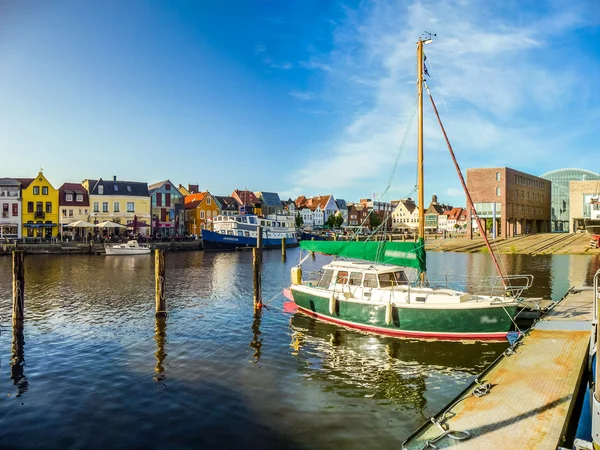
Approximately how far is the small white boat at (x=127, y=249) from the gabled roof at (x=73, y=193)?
17.6 meters

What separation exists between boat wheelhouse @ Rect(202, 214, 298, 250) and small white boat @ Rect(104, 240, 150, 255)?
11.7m

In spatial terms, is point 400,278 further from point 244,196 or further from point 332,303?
point 244,196

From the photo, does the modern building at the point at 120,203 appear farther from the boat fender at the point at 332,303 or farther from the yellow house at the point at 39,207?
the boat fender at the point at 332,303

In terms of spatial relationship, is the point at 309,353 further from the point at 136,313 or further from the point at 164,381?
the point at 136,313

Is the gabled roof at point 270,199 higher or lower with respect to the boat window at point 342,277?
higher

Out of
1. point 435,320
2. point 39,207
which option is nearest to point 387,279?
point 435,320

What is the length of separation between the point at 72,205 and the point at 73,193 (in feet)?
7.59

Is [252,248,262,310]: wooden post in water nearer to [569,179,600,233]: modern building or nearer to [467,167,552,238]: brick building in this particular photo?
[467,167,552,238]: brick building

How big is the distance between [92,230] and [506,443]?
8155 centimetres

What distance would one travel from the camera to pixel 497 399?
9805 mm

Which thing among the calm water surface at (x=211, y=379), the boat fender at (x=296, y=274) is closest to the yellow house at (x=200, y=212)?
the calm water surface at (x=211, y=379)

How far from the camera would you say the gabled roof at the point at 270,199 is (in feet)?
419

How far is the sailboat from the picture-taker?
17.1 m

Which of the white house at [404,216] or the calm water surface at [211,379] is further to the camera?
A: the white house at [404,216]
